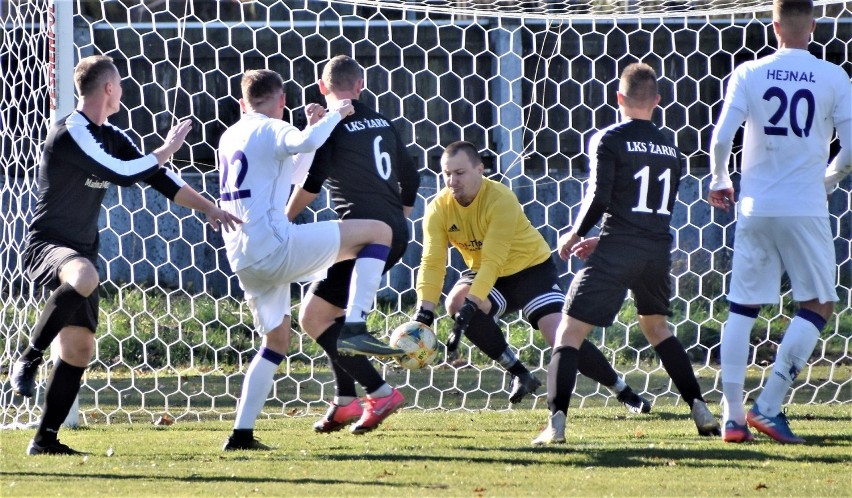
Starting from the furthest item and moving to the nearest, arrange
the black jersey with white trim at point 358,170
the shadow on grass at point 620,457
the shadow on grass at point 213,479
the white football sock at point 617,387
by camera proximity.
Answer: the white football sock at point 617,387 < the black jersey with white trim at point 358,170 < the shadow on grass at point 620,457 < the shadow on grass at point 213,479

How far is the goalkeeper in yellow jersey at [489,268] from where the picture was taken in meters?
5.77

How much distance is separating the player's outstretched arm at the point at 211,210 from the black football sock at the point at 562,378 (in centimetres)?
152

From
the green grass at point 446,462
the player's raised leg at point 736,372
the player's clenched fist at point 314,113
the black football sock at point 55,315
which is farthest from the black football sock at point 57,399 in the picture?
the player's raised leg at point 736,372

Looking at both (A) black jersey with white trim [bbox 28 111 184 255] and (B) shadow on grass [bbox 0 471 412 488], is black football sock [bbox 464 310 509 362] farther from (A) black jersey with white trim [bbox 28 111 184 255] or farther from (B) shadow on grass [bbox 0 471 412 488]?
(B) shadow on grass [bbox 0 471 412 488]

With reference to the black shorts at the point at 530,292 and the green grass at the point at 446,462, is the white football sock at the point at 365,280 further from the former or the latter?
the black shorts at the point at 530,292

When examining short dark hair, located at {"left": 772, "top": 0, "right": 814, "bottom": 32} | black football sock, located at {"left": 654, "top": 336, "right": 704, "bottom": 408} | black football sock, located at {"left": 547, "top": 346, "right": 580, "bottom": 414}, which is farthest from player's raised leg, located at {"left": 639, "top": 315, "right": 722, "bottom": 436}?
short dark hair, located at {"left": 772, "top": 0, "right": 814, "bottom": 32}

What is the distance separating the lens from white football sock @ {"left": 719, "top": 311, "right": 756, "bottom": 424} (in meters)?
5.19

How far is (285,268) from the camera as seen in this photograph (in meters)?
5.26

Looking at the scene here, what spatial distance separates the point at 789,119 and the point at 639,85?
0.65 m

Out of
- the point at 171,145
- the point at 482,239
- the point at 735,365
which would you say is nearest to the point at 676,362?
the point at 735,365

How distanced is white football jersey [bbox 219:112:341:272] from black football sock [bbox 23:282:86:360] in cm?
71

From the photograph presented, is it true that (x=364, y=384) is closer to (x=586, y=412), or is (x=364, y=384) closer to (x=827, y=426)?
(x=586, y=412)

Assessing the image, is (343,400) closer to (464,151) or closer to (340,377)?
(340,377)

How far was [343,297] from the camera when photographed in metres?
5.92
